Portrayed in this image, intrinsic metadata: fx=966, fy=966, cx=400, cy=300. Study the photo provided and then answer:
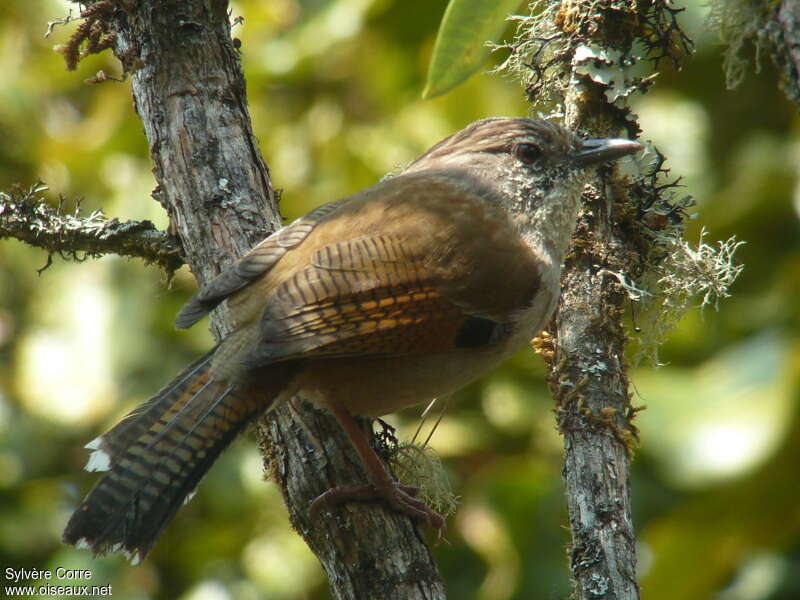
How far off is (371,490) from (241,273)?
786 millimetres

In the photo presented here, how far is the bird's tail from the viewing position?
9.20 ft

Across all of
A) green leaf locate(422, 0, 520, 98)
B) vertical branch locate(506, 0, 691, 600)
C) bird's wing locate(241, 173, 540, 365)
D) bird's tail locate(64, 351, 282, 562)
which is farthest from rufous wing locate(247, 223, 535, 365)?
green leaf locate(422, 0, 520, 98)

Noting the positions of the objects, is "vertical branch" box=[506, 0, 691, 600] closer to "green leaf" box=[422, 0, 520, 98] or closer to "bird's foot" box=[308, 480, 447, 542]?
"bird's foot" box=[308, 480, 447, 542]

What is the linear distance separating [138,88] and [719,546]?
9.79ft

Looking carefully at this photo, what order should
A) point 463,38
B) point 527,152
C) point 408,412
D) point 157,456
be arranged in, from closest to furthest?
point 463,38, point 157,456, point 527,152, point 408,412

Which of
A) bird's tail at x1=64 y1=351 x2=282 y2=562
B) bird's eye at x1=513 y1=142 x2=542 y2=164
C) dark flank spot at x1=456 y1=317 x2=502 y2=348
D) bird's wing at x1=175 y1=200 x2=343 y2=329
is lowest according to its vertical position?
bird's tail at x1=64 y1=351 x2=282 y2=562

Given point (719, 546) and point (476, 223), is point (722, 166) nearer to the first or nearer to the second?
point (719, 546)

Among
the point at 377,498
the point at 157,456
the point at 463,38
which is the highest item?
the point at 463,38

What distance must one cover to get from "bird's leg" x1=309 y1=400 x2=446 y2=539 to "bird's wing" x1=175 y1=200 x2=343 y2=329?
1.57ft

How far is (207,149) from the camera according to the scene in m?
3.17

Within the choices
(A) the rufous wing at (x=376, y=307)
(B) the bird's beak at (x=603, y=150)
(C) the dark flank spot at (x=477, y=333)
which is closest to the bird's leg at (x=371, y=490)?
(A) the rufous wing at (x=376, y=307)

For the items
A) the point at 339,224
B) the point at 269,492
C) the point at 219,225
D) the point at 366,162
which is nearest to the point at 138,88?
the point at 219,225

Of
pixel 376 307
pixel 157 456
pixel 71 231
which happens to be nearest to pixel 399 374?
pixel 376 307

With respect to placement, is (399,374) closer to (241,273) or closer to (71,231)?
(241,273)
